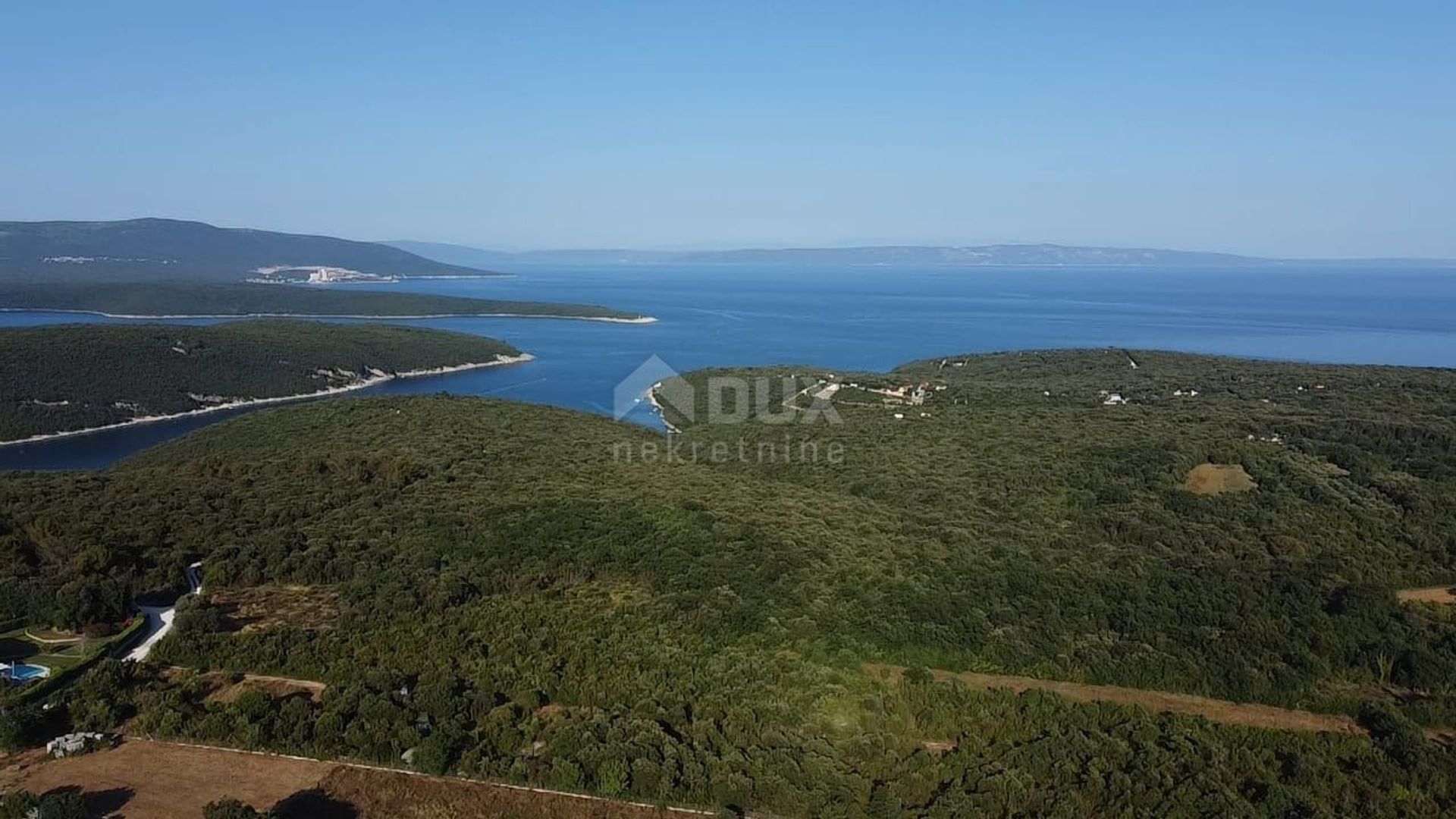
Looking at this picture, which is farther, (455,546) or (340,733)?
(455,546)

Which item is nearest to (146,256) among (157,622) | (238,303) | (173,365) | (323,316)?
(238,303)

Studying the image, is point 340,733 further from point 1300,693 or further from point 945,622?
Answer: point 1300,693

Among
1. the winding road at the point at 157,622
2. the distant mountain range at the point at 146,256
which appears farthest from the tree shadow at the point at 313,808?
the distant mountain range at the point at 146,256

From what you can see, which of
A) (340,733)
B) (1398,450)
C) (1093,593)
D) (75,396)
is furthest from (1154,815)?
(75,396)

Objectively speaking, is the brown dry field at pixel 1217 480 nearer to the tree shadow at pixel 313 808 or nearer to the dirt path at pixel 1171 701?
the dirt path at pixel 1171 701

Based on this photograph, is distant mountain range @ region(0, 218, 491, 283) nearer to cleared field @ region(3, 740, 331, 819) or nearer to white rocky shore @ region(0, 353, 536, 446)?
white rocky shore @ region(0, 353, 536, 446)
